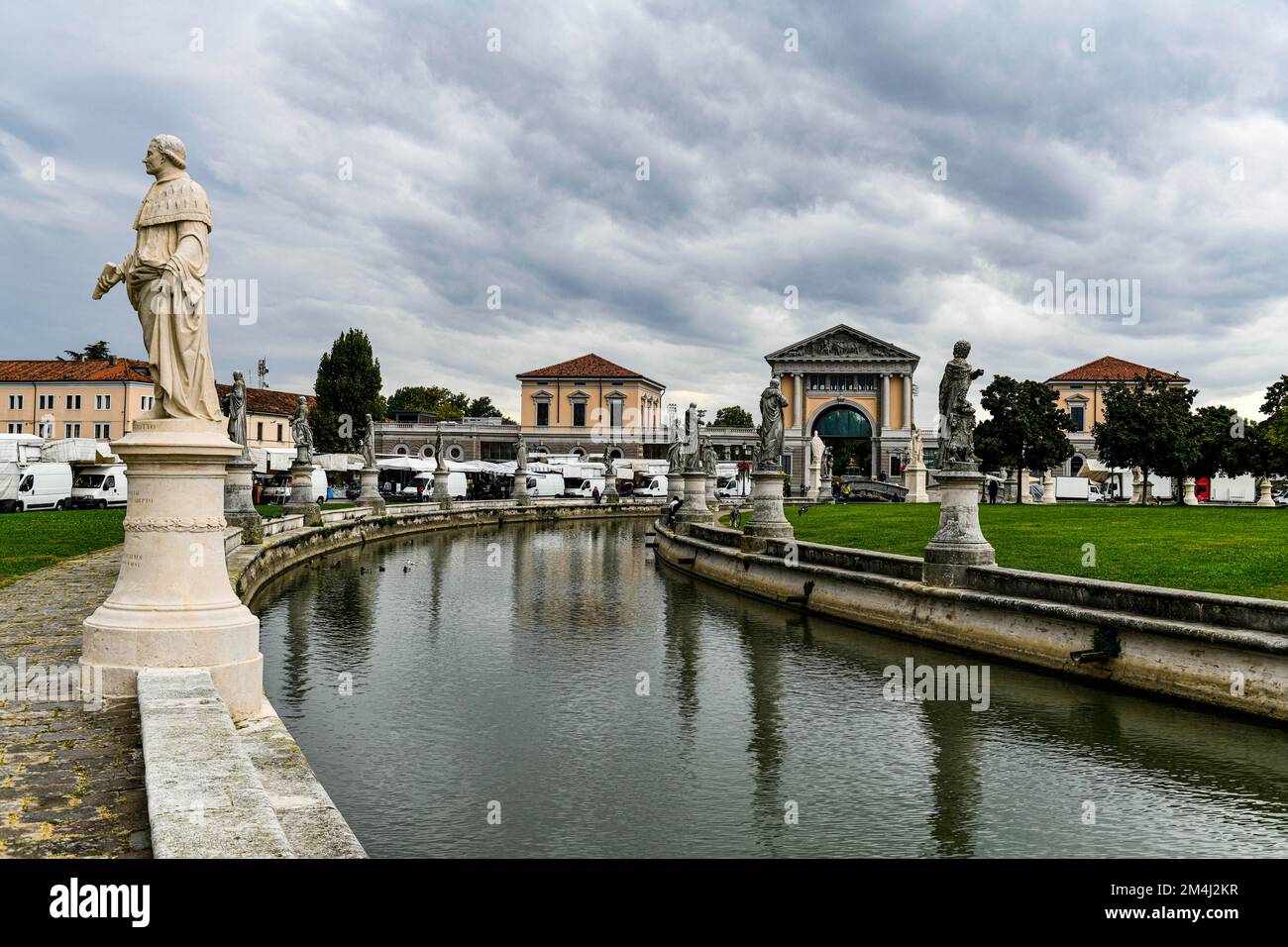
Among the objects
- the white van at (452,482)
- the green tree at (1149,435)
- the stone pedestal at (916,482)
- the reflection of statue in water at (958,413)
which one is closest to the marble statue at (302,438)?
the reflection of statue in water at (958,413)

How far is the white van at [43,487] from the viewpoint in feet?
131

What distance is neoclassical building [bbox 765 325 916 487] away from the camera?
92.5m

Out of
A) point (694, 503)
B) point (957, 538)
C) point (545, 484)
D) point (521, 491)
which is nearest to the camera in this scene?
point (957, 538)

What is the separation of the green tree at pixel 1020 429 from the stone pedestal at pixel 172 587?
55953mm

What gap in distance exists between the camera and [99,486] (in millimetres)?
43750

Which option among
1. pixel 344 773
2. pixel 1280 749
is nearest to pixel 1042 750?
pixel 1280 749

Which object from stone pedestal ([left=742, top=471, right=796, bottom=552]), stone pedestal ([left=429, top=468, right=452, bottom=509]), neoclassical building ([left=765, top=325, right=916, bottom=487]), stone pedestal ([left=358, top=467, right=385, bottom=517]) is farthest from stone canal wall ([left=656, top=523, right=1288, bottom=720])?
neoclassical building ([left=765, top=325, right=916, bottom=487])

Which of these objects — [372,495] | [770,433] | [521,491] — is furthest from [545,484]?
[770,433]

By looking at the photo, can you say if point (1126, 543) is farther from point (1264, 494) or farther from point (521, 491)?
point (521, 491)

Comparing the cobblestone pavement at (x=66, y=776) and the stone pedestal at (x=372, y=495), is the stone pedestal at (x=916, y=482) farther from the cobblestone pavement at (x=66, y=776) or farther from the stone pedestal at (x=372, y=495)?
the cobblestone pavement at (x=66, y=776)

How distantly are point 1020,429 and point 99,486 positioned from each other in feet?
162

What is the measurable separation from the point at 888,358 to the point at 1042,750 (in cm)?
8681

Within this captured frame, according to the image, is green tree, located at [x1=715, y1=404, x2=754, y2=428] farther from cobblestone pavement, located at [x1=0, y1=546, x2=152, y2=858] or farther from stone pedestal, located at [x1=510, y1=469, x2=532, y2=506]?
cobblestone pavement, located at [x1=0, y1=546, x2=152, y2=858]
